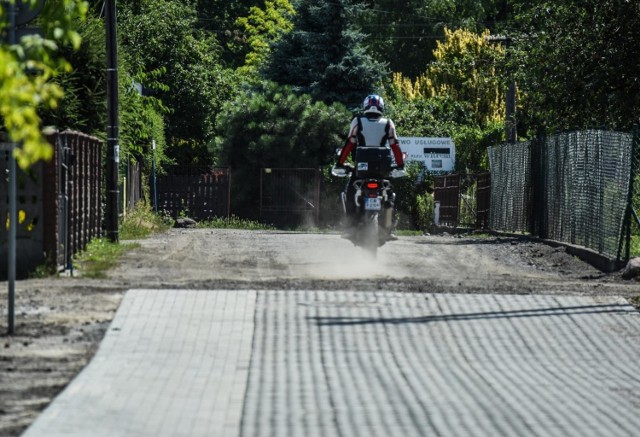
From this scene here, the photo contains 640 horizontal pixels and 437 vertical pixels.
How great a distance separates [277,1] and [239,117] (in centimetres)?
3303

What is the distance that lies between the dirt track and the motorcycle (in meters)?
0.37

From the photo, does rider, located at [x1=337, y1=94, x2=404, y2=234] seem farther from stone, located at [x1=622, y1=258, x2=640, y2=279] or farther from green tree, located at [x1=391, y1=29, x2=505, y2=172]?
green tree, located at [x1=391, y1=29, x2=505, y2=172]

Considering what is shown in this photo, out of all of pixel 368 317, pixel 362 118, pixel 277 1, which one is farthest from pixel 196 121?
pixel 368 317

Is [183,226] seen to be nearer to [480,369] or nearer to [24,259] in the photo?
[24,259]

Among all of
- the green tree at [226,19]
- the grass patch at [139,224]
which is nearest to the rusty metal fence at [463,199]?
the grass patch at [139,224]

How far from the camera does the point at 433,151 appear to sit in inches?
1953

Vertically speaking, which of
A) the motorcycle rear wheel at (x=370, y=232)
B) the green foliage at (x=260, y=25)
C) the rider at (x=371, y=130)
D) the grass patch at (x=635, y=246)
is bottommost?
the grass patch at (x=635, y=246)

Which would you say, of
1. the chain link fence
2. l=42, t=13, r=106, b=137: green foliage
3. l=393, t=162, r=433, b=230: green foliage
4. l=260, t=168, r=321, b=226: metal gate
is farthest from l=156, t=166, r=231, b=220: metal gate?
l=42, t=13, r=106, b=137: green foliage

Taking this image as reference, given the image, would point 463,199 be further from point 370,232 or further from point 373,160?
point 370,232

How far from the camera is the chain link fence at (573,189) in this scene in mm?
19000

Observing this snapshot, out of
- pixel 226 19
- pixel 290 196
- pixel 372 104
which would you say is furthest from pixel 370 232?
pixel 226 19

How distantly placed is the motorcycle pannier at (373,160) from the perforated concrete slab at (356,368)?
13.7 ft

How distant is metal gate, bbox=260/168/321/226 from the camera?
44469 millimetres

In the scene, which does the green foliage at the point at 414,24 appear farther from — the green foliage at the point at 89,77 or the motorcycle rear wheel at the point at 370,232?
the motorcycle rear wheel at the point at 370,232
